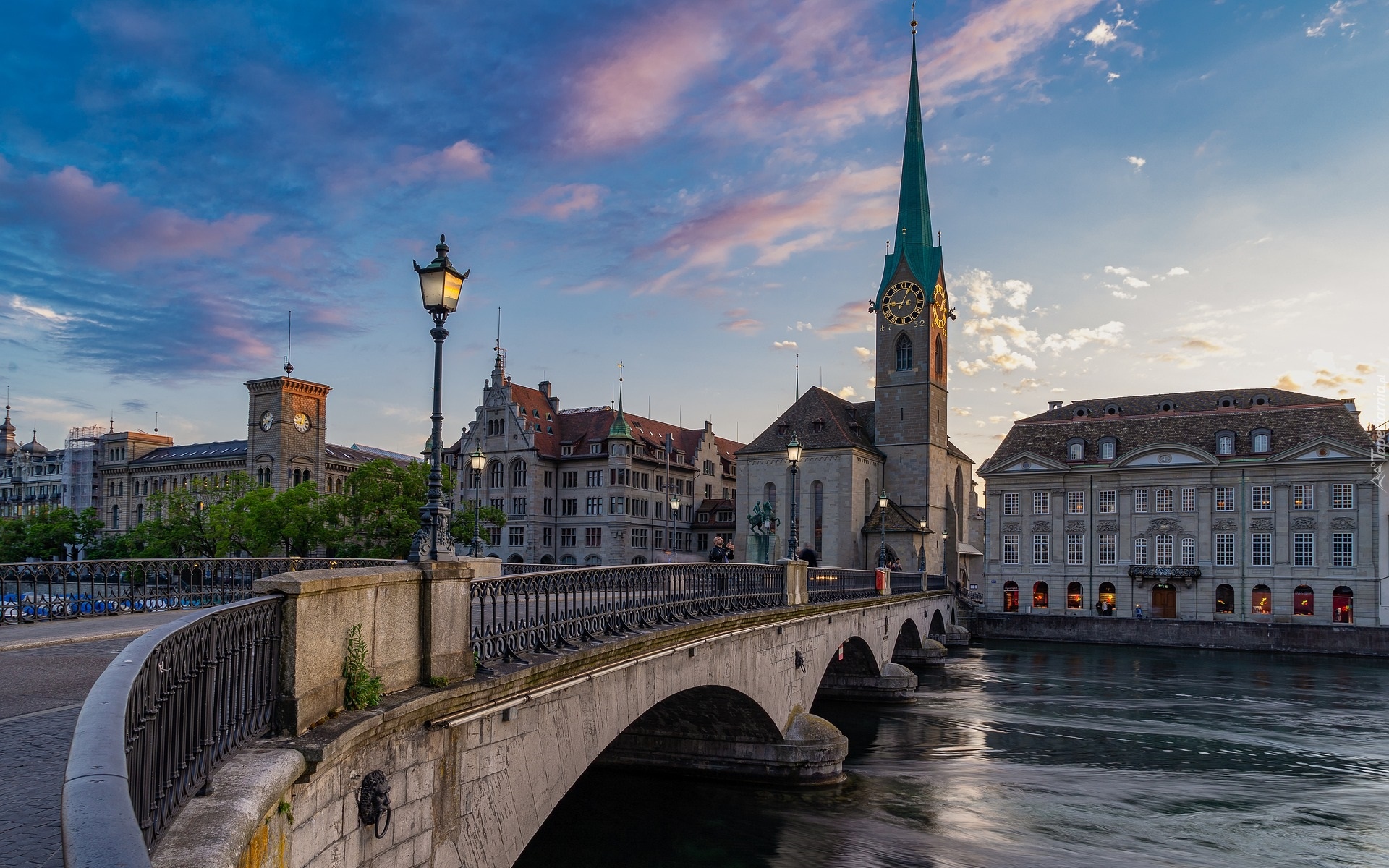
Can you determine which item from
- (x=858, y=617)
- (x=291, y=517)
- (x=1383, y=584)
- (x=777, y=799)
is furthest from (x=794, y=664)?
(x=1383, y=584)

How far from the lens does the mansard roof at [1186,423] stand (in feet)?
216

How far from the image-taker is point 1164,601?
6969cm

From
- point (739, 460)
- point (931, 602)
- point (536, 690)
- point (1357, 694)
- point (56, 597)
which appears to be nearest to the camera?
point (536, 690)

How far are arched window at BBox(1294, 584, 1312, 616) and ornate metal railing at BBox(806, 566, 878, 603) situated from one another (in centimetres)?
3619

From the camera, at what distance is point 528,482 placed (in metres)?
85.1

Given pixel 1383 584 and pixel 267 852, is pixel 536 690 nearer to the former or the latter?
pixel 267 852

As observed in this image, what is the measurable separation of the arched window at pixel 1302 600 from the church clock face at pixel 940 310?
31895 mm

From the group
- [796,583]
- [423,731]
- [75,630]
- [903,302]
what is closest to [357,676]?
[423,731]

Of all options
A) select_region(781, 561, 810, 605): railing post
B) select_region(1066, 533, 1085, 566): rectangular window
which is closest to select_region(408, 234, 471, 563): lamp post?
select_region(781, 561, 810, 605): railing post

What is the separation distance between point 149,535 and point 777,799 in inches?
2500

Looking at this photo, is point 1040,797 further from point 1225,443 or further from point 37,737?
point 1225,443

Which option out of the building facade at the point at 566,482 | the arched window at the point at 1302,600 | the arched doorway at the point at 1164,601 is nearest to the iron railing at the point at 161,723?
the arched window at the point at 1302,600

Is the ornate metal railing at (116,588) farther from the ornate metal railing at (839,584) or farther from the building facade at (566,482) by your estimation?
the building facade at (566,482)

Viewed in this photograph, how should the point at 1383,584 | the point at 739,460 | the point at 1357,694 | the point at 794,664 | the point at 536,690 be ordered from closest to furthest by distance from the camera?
the point at 536,690 < the point at 794,664 < the point at 1357,694 < the point at 1383,584 < the point at 739,460
